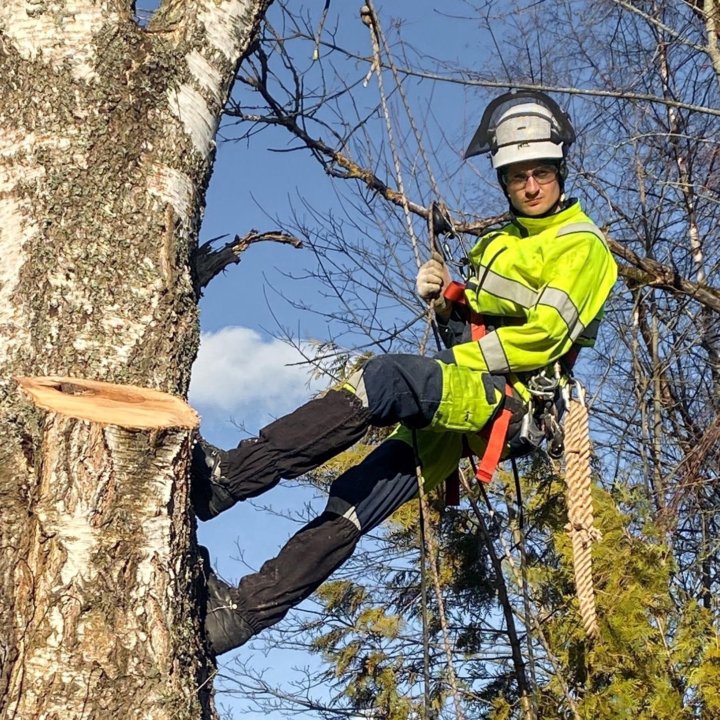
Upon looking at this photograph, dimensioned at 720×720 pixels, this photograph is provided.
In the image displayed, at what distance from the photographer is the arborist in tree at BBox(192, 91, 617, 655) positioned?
2.92m

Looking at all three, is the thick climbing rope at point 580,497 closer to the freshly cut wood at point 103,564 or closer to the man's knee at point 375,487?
the man's knee at point 375,487

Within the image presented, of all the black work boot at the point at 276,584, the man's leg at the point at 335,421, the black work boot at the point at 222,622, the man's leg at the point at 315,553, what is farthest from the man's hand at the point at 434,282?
the black work boot at the point at 222,622

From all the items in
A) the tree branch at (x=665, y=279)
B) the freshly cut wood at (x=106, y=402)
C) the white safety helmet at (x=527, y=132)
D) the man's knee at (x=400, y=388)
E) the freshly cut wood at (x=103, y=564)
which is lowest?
the freshly cut wood at (x=103, y=564)

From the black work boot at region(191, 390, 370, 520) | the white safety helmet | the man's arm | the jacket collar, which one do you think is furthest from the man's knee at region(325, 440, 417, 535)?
the white safety helmet

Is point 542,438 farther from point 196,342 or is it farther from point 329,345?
point 329,345

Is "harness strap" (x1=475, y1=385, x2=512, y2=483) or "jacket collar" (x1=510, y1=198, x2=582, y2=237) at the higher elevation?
"jacket collar" (x1=510, y1=198, x2=582, y2=237)

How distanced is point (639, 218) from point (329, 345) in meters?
3.02

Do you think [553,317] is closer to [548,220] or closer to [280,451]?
[548,220]

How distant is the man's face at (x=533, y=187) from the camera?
3.47 meters

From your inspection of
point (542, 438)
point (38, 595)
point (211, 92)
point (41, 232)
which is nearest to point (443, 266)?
point (542, 438)

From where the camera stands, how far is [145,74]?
2650 millimetres

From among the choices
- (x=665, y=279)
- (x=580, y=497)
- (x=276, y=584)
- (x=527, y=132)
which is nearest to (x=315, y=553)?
(x=276, y=584)

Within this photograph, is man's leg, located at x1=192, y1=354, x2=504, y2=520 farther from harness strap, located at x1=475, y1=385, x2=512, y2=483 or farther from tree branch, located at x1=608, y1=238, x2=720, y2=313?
tree branch, located at x1=608, y1=238, x2=720, y2=313

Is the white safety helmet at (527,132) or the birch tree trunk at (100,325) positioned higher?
the white safety helmet at (527,132)
